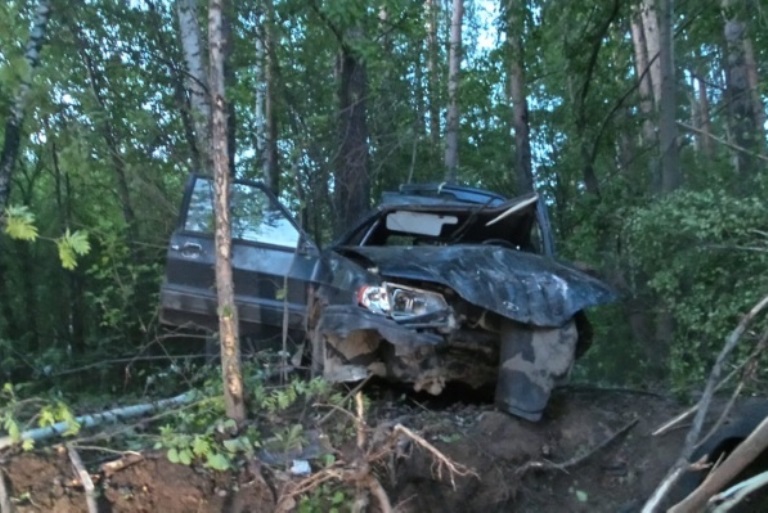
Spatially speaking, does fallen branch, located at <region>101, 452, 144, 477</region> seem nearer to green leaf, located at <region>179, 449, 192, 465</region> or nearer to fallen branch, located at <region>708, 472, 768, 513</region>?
green leaf, located at <region>179, 449, 192, 465</region>

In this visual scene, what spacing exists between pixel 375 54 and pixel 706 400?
7712mm

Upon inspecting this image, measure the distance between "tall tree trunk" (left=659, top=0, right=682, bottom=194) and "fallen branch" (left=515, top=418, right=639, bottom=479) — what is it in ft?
17.1

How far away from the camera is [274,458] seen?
5.16 meters

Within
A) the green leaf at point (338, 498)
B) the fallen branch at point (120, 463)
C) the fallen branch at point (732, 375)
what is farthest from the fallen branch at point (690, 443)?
the fallen branch at point (120, 463)

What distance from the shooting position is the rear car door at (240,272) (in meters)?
7.30

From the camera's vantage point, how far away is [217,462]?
16.2ft

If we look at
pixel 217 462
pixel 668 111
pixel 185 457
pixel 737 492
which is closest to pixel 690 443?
pixel 737 492

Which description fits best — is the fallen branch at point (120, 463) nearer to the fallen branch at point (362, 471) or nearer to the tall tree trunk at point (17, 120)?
the fallen branch at point (362, 471)

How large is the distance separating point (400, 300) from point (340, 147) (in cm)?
538

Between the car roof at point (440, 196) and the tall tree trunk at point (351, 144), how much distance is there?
257cm

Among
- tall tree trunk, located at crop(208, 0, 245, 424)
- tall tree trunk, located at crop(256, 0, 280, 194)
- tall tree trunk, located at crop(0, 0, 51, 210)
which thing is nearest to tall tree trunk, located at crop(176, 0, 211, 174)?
tall tree trunk, located at crop(256, 0, 280, 194)

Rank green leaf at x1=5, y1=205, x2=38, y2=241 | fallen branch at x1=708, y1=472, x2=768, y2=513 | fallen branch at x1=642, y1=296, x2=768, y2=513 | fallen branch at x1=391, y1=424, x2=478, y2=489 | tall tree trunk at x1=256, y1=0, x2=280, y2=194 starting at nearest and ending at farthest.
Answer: fallen branch at x1=708, y1=472, x2=768, y2=513, fallen branch at x1=642, y1=296, x2=768, y2=513, fallen branch at x1=391, y1=424, x2=478, y2=489, green leaf at x1=5, y1=205, x2=38, y2=241, tall tree trunk at x1=256, y1=0, x2=280, y2=194

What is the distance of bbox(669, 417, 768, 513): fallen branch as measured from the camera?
3.39 m

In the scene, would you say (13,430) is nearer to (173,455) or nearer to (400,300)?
(173,455)
